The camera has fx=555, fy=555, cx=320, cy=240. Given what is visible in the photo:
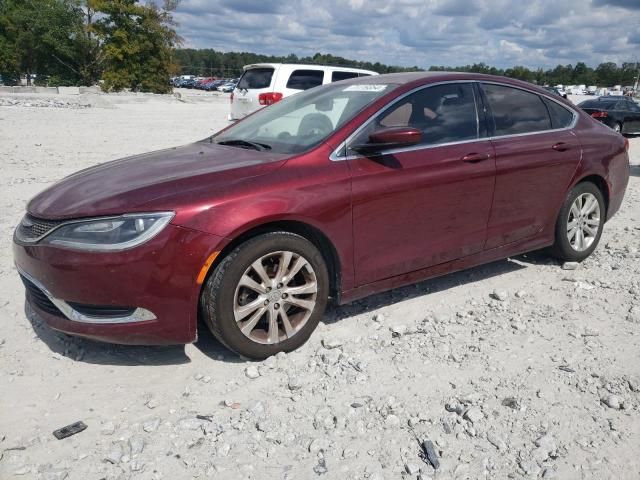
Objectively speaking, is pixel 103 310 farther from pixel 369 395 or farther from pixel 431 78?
pixel 431 78

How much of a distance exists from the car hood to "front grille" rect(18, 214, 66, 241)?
3cm

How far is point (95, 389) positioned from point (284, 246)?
4.29ft

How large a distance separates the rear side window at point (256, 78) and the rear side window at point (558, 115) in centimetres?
831

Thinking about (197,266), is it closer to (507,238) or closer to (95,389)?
(95,389)

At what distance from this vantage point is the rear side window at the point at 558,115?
15.3 ft

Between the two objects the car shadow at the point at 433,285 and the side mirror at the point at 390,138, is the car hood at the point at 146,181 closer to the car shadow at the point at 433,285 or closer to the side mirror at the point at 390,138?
the side mirror at the point at 390,138

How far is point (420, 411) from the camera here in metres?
2.85

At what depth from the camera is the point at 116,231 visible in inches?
115

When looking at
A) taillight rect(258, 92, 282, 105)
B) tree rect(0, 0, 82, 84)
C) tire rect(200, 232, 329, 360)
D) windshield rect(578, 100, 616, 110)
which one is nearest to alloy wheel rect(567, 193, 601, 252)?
tire rect(200, 232, 329, 360)

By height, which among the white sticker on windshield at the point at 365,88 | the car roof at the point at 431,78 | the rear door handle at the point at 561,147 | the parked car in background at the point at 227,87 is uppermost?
the car roof at the point at 431,78

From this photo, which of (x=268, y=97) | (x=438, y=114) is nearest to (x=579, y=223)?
(x=438, y=114)

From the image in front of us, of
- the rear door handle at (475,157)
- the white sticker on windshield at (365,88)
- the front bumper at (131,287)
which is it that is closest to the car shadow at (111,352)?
the front bumper at (131,287)

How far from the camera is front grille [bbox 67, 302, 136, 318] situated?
298 cm

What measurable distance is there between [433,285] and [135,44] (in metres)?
42.5
